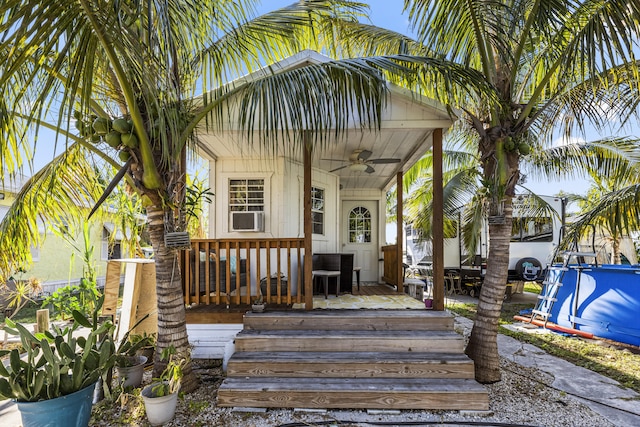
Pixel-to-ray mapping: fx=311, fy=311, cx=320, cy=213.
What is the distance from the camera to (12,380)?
2535 mm

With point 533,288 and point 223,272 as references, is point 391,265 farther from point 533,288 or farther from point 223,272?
point 533,288

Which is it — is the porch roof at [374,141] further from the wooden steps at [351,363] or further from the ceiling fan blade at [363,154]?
the wooden steps at [351,363]

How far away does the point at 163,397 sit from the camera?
295 centimetres

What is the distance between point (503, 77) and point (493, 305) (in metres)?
2.87

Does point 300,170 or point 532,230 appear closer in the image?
point 300,170

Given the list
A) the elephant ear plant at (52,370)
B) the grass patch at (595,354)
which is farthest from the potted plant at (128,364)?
the grass patch at (595,354)

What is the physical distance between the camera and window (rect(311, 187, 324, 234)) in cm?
676

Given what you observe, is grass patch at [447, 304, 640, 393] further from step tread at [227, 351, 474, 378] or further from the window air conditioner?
the window air conditioner

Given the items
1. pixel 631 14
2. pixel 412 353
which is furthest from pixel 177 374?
pixel 631 14

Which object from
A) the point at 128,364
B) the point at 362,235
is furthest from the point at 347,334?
the point at 362,235

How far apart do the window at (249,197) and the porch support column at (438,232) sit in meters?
3.30

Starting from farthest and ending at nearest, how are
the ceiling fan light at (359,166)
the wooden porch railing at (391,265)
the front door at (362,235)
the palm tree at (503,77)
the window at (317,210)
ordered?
1. the front door at (362,235)
2. the window at (317,210)
3. the wooden porch railing at (391,265)
4. the ceiling fan light at (359,166)
5. the palm tree at (503,77)

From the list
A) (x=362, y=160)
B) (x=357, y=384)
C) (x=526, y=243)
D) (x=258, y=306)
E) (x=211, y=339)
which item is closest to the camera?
(x=357, y=384)

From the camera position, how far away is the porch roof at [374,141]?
4.29 meters
